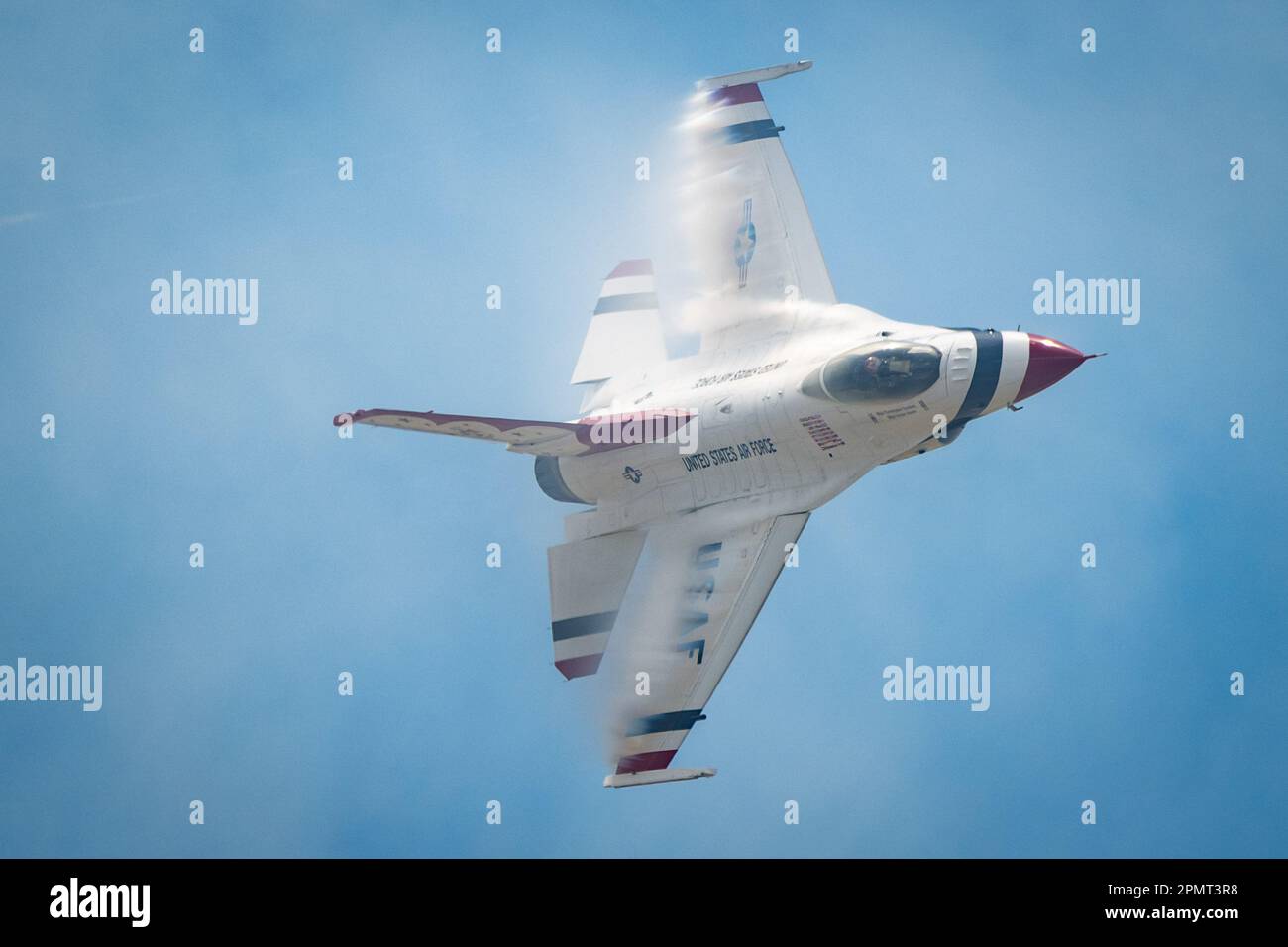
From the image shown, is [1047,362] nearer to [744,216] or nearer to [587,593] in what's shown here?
[744,216]

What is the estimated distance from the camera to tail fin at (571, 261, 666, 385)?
29484 mm

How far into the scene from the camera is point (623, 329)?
30.0 metres

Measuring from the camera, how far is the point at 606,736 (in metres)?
27.0

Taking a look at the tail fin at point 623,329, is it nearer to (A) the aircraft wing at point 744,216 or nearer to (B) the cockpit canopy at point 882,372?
(A) the aircraft wing at point 744,216

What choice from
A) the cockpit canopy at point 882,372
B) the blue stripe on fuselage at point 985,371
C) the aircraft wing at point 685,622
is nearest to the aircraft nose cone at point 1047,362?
the blue stripe on fuselage at point 985,371

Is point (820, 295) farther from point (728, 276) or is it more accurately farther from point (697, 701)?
point (697, 701)

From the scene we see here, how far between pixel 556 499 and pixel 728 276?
4.32 meters

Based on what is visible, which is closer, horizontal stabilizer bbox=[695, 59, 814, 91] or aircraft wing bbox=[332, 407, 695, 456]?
aircraft wing bbox=[332, 407, 695, 456]

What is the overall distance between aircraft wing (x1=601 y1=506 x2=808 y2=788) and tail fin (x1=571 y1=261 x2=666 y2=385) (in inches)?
138

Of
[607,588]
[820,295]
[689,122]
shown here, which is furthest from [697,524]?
[689,122]

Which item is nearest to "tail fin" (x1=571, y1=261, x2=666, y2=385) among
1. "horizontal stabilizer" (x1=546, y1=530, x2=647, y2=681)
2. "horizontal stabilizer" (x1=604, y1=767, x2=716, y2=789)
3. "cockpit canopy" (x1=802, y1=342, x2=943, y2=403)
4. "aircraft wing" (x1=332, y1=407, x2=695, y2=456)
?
"aircraft wing" (x1=332, y1=407, x2=695, y2=456)

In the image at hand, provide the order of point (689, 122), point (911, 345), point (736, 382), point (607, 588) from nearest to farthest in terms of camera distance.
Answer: point (911, 345), point (736, 382), point (607, 588), point (689, 122)

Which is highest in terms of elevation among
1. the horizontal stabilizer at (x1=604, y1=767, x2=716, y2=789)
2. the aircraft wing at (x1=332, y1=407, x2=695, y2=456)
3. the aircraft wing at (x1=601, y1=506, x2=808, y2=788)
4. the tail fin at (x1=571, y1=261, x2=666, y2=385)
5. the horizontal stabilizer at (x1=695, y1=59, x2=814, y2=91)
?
the horizontal stabilizer at (x1=695, y1=59, x2=814, y2=91)

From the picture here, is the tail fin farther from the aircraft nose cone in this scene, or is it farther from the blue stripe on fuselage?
the aircraft nose cone
